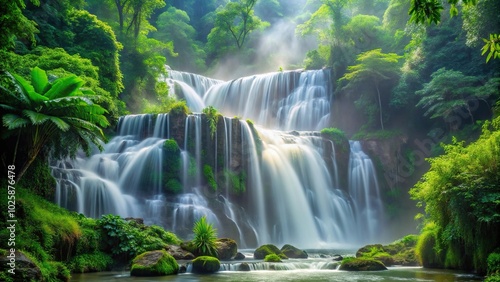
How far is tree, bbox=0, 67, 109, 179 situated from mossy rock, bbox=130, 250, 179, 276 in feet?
14.7

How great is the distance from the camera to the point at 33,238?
1155 cm

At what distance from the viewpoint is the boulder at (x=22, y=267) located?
839 centimetres

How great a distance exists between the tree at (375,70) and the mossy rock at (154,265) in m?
26.7

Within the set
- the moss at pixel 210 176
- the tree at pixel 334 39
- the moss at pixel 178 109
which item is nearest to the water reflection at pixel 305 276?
the moss at pixel 210 176

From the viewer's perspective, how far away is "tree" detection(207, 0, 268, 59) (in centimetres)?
5856

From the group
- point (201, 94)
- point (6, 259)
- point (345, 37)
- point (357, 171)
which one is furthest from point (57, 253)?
point (345, 37)

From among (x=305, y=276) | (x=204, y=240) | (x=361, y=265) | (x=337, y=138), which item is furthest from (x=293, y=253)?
(x=337, y=138)

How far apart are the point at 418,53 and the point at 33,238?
111ft

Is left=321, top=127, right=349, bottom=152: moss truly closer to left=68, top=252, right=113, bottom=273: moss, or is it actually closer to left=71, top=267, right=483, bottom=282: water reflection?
left=71, top=267, right=483, bottom=282: water reflection

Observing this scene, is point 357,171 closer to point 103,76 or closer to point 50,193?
point 103,76

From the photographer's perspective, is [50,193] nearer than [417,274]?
No

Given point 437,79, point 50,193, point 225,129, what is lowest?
point 50,193

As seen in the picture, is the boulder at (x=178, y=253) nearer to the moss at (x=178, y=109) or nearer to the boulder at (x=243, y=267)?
the boulder at (x=243, y=267)

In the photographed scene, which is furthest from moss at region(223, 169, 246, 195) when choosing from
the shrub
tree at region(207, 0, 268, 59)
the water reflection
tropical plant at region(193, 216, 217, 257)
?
tree at region(207, 0, 268, 59)
